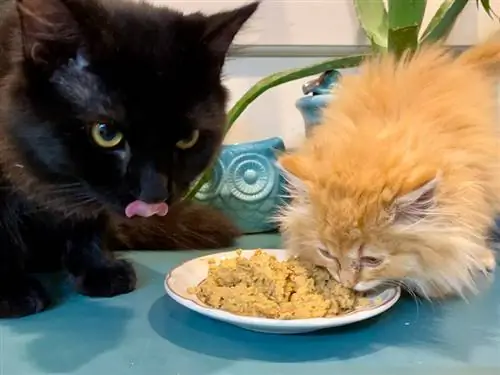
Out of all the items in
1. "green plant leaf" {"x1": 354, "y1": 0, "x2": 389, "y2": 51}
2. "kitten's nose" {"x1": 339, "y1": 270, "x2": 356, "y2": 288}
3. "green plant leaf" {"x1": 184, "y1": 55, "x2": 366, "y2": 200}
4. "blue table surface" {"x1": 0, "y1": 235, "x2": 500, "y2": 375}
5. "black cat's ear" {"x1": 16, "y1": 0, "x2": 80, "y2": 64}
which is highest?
"green plant leaf" {"x1": 354, "y1": 0, "x2": 389, "y2": 51}

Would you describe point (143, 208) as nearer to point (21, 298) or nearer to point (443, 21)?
point (21, 298)

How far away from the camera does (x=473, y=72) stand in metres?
0.99

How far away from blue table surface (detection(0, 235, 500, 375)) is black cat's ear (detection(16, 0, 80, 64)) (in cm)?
29

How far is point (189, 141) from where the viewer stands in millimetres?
747

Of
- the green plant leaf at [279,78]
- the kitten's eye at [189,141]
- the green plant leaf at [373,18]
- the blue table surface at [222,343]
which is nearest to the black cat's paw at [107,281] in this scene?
the blue table surface at [222,343]

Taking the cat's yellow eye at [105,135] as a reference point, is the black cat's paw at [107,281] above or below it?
below

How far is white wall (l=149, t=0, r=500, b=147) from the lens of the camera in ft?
4.44

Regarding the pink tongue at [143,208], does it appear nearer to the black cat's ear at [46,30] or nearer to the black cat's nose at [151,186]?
the black cat's nose at [151,186]

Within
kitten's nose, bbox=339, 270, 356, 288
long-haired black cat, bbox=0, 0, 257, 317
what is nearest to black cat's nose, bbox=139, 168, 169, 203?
long-haired black cat, bbox=0, 0, 257, 317

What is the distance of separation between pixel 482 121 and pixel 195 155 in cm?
40

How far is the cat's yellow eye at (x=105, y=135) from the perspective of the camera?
68cm

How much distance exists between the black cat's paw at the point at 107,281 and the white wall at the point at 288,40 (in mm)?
512

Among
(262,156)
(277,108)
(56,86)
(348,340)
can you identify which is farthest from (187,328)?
(277,108)

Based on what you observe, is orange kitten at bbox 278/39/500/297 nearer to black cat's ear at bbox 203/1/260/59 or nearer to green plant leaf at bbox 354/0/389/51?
black cat's ear at bbox 203/1/260/59
